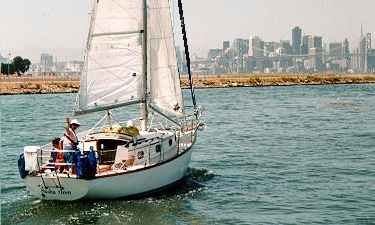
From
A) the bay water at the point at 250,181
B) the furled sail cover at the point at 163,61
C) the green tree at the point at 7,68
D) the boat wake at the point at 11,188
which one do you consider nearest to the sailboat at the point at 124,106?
the furled sail cover at the point at 163,61

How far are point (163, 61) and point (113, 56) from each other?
3.33 m

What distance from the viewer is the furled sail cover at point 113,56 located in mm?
28031

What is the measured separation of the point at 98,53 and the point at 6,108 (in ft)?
182

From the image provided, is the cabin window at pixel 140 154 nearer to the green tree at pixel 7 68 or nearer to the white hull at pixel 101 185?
the white hull at pixel 101 185

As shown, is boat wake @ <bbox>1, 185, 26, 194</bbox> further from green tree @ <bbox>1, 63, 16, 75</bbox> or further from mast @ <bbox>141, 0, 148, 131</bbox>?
green tree @ <bbox>1, 63, 16, 75</bbox>

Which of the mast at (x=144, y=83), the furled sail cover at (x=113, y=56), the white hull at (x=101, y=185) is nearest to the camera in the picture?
the white hull at (x=101, y=185)

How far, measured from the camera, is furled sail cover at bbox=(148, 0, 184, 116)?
3031 cm

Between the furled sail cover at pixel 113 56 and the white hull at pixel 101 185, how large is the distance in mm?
3869

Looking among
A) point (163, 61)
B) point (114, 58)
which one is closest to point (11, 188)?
point (114, 58)

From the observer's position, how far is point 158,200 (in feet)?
89.5

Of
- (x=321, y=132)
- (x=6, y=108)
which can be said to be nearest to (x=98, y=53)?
(x=321, y=132)

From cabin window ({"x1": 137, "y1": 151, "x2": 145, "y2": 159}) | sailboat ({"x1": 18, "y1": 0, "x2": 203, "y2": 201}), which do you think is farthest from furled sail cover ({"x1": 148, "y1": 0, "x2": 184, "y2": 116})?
cabin window ({"x1": 137, "y1": 151, "x2": 145, "y2": 159})

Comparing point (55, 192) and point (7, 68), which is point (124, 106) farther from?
point (7, 68)

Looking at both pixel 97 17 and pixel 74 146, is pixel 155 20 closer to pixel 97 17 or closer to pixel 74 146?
pixel 97 17
